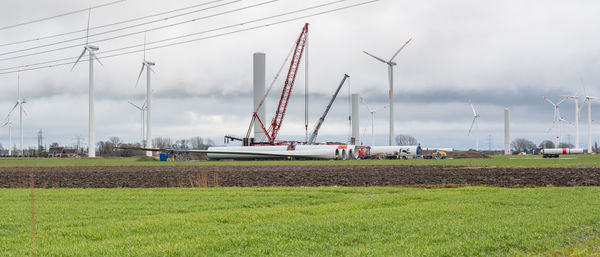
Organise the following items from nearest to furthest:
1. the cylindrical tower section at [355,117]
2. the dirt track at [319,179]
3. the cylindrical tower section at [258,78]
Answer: the dirt track at [319,179] → the cylindrical tower section at [258,78] → the cylindrical tower section at [355,117]

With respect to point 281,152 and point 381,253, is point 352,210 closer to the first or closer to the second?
point 381,253

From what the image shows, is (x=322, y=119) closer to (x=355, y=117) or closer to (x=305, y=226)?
(x=355, y=117)

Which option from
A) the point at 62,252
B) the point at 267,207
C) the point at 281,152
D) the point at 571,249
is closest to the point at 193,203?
the point at 267,207

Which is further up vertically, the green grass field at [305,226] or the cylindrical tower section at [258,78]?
the cylindrical tower section at [258,78]

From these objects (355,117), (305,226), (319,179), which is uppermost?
(355,117)

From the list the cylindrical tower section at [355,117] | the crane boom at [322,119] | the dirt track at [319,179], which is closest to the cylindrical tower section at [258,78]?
the crane boom at [322,119]

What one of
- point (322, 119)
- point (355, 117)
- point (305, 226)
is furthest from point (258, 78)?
point (305, 226)

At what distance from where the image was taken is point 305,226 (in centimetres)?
1260

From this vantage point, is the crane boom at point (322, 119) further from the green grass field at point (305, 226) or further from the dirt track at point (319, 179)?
the green grass field at point (305, 226)

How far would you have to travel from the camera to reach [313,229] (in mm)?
12234

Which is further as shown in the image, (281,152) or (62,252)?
(281,152)

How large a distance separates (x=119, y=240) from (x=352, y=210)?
7148 millimetres

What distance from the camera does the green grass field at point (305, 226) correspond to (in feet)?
33.4

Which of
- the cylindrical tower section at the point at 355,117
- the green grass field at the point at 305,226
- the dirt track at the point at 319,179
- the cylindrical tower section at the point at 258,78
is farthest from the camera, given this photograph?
the cylindrical tower section at the point at 355,117
